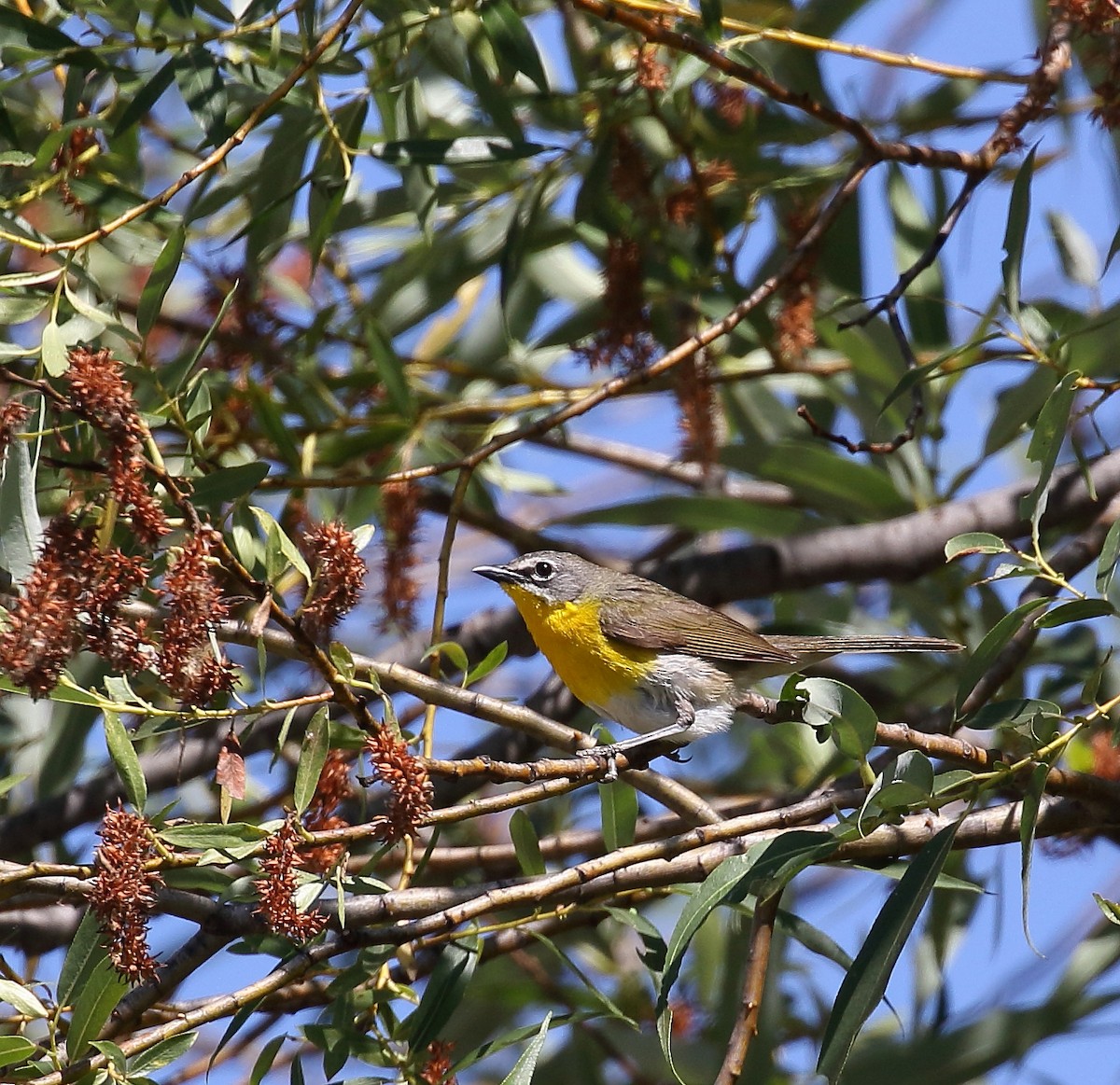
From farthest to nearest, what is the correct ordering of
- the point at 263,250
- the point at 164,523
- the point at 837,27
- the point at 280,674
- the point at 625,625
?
the point at 280,674, the point at 837,27, the point at 625,625, the point at 263,250, the point at 164,523

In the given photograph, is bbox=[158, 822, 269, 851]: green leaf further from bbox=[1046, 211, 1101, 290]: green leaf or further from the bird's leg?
bbox=[1046, 211, 1101, 290]: green leaf

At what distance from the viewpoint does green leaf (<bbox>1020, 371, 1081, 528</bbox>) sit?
8.45ft

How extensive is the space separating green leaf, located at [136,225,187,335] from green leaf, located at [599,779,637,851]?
4.47 feet

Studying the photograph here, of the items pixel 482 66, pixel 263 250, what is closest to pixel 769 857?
pixel 482 66

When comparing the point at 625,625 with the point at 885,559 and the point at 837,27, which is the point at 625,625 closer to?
the point at 885,559

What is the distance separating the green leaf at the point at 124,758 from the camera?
97.2 inches

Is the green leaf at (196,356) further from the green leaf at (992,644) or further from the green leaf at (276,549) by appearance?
the green leaf at (992,644)

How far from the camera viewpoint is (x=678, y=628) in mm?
4473

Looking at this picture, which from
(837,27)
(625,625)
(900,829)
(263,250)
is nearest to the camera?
(900,829)

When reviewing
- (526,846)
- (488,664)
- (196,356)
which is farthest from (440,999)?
(196,356)

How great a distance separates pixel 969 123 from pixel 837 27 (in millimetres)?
585

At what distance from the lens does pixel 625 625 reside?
4.46 m

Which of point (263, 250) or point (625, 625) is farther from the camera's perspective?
point (625, 625)

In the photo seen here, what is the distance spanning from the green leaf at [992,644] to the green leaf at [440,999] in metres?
1.09
